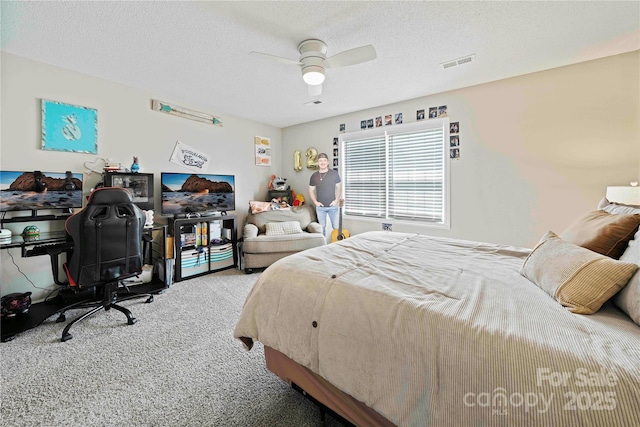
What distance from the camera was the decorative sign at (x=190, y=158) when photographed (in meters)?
3.62

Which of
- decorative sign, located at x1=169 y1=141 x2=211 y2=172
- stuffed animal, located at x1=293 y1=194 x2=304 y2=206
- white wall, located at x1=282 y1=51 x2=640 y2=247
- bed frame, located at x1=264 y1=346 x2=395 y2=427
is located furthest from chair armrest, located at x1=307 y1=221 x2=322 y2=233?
bed frame, located at x1=264 y1=346 x2=395 y2=427

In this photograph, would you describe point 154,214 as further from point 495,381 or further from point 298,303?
point 495,381

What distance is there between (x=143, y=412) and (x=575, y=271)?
216 cm

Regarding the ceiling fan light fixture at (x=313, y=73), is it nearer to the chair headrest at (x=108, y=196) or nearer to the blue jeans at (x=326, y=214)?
the chair headrest at (x=108, y=196)

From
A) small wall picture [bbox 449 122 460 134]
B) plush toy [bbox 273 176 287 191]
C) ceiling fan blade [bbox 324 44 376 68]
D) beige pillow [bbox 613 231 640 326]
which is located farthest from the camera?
plush toy [bbox 273 176 287 191]

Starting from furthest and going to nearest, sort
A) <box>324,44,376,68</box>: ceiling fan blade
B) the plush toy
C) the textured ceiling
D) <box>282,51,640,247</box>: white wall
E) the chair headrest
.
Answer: the plush toy, <box>282,51,640,247</box>: white wall, the chair headrest, <box>324,44,376,68</box>: ceiling fan blade, the textured ceiling

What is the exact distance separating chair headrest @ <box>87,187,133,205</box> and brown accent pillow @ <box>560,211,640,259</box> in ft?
10.5

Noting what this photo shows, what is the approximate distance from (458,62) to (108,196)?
3486 mm

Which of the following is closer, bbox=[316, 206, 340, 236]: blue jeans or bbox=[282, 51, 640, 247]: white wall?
bbox=[282, 51, 640, 247]: white wall

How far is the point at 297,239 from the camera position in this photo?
383 cm

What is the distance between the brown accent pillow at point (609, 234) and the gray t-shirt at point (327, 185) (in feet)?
10.7

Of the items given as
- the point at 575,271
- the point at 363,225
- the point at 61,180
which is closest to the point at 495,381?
the point at 575,271

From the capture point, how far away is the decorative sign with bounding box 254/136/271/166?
15.5 feet

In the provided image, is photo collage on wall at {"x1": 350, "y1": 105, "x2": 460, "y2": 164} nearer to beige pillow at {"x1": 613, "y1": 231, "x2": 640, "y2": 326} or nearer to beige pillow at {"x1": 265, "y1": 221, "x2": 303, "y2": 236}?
beige pillow at {"x1": 265, "y1": 221, "x2": 303, "y2": 236}
